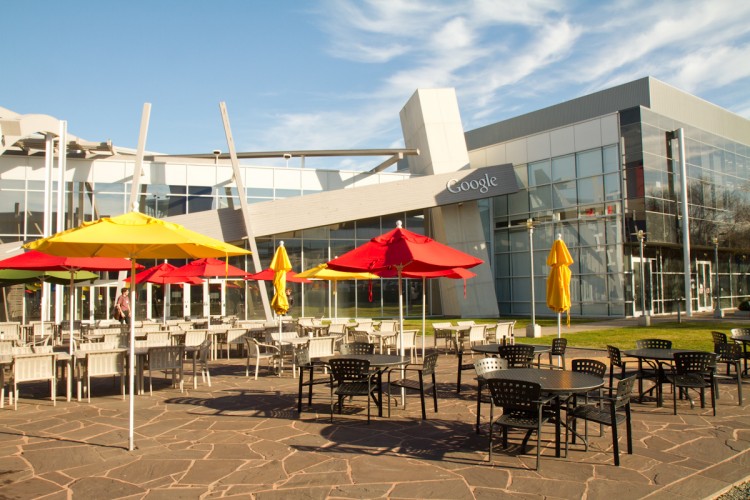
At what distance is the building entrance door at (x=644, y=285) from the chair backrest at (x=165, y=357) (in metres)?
24.0

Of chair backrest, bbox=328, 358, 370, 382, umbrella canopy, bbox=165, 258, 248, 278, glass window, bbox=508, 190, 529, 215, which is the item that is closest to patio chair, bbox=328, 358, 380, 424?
chair backrest, bbox=328, 358, 370, 382

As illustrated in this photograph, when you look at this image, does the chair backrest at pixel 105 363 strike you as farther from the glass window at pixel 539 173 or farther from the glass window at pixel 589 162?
the glass window at pixel 539 173

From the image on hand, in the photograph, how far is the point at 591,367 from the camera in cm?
733

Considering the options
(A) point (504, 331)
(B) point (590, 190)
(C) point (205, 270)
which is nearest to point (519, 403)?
(A) point (504, 331)

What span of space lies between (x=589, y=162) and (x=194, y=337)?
929 inches

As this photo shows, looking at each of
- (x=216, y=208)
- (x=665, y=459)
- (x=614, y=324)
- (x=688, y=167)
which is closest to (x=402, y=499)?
(x=665, y=459)

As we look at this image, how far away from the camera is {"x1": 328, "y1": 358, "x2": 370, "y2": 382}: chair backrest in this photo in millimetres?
7656

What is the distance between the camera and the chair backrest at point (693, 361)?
8.27 meters

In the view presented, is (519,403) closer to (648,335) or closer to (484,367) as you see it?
(484,367)

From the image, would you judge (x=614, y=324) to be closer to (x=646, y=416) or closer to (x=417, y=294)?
(x=417, y=294)

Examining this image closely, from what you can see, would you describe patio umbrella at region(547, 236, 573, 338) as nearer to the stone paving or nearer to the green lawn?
the stone paving

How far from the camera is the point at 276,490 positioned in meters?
5.14

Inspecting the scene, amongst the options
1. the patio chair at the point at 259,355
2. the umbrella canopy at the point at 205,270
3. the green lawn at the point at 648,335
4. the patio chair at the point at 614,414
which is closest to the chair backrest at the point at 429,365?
the patio chair at the point at 614,414

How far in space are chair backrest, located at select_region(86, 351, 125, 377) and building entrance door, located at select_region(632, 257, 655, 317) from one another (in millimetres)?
24915
